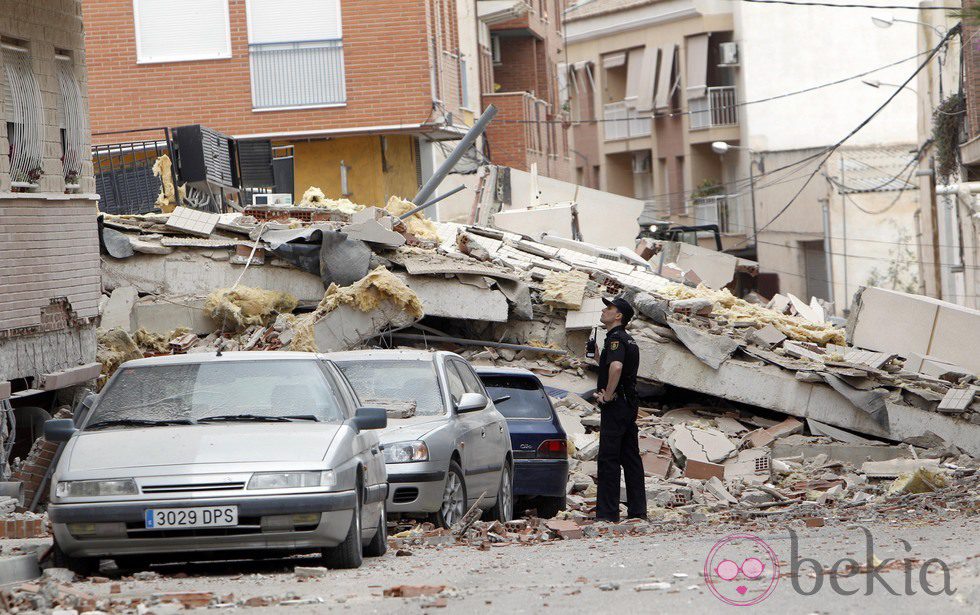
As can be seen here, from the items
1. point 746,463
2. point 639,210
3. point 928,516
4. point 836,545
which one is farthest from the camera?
point 639,210

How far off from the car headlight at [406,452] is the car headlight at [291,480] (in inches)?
91.4

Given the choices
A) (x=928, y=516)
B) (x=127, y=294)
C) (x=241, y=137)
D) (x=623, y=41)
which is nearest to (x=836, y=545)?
(x=928, y=516)

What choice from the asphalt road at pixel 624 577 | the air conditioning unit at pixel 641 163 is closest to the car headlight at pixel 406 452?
the asphalt road at pixel 624 577

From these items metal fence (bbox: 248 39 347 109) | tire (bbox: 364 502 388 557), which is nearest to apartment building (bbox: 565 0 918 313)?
metal fence (bbox: 248 39 347 109)

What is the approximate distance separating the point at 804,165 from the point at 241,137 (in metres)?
29.7

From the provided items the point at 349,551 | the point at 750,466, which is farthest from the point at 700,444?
the point at 349,551

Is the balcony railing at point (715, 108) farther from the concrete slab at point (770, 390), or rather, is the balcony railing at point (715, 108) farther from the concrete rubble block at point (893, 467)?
the concrete rubble block at point (893, 467)

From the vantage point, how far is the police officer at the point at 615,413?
12.1 metres

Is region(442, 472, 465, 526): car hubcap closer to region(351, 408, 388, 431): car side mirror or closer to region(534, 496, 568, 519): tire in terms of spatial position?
region(351, 408, 388, 431): car side mirror

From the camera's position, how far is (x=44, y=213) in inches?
587

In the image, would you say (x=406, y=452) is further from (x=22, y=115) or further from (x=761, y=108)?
(x=761, y=108)

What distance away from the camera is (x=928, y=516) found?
1096 centimetres

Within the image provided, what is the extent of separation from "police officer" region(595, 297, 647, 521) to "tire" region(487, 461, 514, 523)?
2.78ft

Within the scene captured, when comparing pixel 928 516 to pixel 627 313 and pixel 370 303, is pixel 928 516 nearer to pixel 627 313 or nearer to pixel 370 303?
pixel 627 313
